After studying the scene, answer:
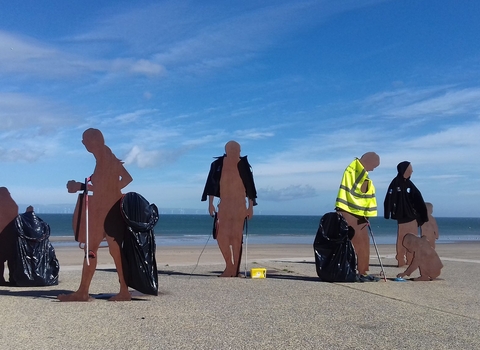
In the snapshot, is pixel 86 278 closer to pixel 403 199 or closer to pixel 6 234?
pixel 6 234

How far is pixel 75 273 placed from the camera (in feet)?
42.9

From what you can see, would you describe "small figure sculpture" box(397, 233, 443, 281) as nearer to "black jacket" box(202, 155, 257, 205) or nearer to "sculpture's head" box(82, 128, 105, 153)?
"black jacket" box(202, 155, 257, 205)

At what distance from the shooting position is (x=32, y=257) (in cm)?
1071

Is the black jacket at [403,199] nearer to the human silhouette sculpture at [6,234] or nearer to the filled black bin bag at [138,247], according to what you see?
the filled black bin bag at [138,247]

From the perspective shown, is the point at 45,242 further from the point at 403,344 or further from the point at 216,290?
the point at 403,344

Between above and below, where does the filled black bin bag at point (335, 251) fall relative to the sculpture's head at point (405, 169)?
below

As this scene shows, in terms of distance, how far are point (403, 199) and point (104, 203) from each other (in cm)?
781

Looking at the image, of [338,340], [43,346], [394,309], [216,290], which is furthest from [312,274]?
[43,346]

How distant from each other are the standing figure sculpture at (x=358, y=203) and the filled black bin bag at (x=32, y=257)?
5.47 m

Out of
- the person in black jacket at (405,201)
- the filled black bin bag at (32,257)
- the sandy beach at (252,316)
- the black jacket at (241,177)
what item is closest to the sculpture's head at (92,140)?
the sandy beach at (252,316)

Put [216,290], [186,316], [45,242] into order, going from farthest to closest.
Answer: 1. [45,242]
2. [216,290]
3. [186,316]

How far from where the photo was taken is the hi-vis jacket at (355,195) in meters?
11.4

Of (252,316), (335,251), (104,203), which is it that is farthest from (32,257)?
(335,251)

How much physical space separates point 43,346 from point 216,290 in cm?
436
